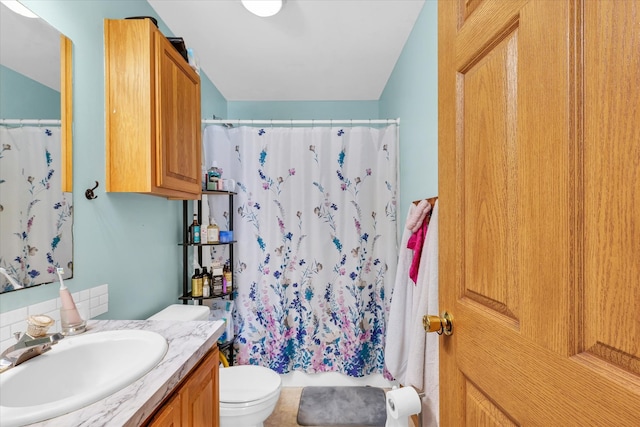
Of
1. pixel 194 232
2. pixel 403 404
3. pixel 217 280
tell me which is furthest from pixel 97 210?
pixel 403 404

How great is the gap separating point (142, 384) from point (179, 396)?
0.19 metres

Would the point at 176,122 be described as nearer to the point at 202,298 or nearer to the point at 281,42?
the point at 281,42

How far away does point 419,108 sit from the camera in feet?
6.09

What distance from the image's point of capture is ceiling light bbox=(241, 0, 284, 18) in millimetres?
1680

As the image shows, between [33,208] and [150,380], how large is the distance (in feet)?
2.38

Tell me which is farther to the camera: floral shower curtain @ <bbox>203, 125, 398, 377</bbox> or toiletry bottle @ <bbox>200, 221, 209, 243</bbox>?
floral shower curtain @ <bbox>203, 125, 398, 377</bbox>

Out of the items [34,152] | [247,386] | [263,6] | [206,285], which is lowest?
[247,386]

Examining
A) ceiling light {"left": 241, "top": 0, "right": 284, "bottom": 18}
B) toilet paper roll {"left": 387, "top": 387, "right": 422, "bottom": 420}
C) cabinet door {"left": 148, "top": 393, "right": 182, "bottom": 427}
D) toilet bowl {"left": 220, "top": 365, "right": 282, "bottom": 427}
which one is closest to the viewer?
cabinet door {"left": 148, "top": 393, "right": 182, "bottom": 427}

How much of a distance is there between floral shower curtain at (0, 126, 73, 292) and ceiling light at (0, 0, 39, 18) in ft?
1.19

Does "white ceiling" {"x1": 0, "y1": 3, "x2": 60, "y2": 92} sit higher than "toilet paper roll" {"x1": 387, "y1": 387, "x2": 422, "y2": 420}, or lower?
higher

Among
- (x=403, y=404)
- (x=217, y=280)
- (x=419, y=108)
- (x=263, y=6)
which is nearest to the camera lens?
(x=403, y=404)

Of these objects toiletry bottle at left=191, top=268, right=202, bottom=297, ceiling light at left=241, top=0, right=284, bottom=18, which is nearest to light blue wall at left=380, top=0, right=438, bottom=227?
ceiling light at left=241, top=0, right=284, bottom=18

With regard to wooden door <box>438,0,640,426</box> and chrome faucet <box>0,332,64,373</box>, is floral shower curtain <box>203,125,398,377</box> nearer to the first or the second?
chrome faucet <box>0,332,64,373</box>

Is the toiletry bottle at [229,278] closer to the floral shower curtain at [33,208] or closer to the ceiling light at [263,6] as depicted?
the floral shower curtain at [33,208]
